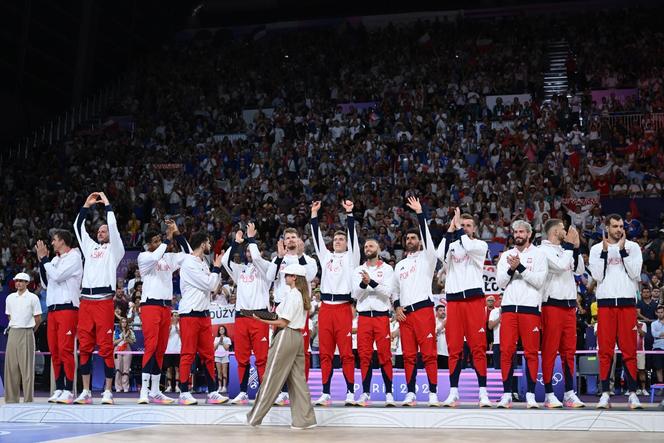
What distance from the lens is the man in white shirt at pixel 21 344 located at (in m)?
13.7

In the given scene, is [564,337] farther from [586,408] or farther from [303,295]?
[303,295]

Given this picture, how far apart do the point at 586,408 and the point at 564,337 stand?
962 mm

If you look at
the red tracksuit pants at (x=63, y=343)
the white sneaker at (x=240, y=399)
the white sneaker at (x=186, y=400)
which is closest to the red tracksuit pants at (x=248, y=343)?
the white sneaker at (x=240, y=399)

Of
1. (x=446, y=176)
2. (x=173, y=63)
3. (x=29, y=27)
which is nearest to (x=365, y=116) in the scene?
(x=446, y=176)

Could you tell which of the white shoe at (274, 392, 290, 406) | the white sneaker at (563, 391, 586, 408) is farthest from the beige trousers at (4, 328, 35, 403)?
the white sneaker at (563, 391, 586, 408)

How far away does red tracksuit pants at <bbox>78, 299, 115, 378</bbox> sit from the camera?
12.5 meters

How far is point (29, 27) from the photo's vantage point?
104 feet

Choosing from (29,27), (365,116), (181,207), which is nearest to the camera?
(181,207)

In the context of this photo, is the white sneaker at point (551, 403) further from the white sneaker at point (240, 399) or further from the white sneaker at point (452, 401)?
the white sneaker at point (240, 399)

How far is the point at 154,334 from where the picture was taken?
12672 millimetres

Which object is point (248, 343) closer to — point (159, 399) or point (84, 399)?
point (159, 399)

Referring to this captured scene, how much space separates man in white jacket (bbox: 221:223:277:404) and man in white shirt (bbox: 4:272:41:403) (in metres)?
3.33

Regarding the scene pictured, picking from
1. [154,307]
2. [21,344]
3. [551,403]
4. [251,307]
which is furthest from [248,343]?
[551,403]

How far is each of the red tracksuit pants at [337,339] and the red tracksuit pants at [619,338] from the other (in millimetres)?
3413
